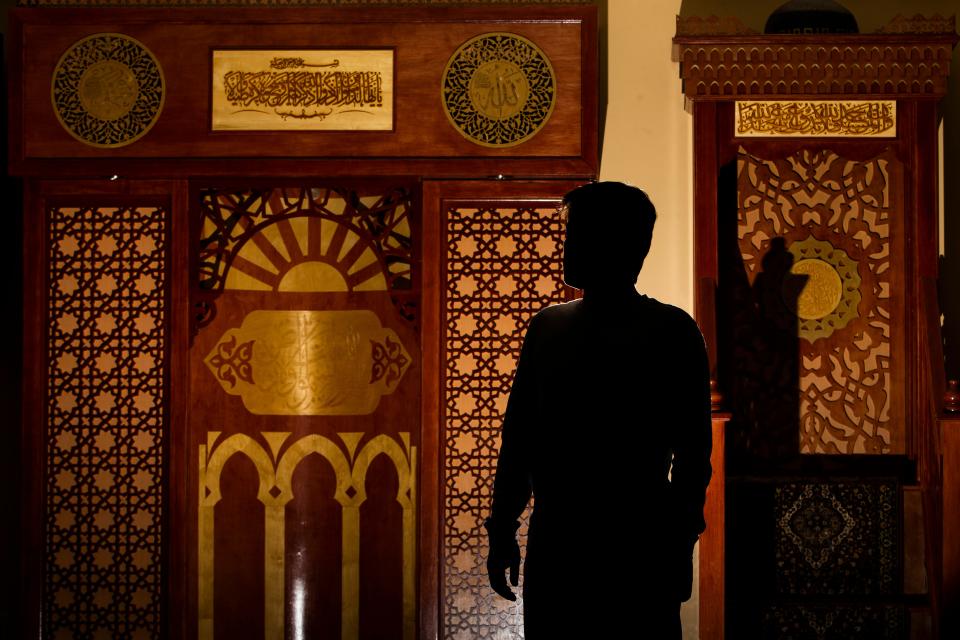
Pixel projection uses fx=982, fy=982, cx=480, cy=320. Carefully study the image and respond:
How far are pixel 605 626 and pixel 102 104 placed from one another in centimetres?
277

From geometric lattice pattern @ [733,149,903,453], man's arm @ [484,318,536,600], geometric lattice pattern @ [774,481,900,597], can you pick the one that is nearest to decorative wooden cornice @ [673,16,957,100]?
geometric lattice pattern @ [733,149,903,453]

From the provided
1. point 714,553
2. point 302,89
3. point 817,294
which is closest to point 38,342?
point 302,89

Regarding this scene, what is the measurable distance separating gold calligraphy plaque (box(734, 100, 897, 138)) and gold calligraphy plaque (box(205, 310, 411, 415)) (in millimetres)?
1558

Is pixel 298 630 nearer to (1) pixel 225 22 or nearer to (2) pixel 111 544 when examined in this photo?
(2) pixel 111 544

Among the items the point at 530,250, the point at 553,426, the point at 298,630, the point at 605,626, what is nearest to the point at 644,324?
the point at 553,426

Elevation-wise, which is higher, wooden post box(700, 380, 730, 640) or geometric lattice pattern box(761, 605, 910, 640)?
wooden post box(700, 380, 730, 640)

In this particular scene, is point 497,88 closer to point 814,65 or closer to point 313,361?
point 814,65

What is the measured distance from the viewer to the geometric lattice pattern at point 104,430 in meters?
3.64

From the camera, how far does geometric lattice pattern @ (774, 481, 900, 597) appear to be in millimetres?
3660

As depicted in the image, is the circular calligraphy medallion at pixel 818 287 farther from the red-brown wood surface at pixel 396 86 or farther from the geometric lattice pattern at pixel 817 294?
the red-brown wood surface at pixel 396 86

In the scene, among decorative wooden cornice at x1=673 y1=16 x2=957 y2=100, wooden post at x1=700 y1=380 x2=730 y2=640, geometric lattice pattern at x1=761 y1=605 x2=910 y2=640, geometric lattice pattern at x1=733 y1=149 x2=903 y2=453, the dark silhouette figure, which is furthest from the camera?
geometric lattice pattern at x1=733 y1=149 x2=903 y2=453

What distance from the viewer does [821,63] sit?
3.53 meters

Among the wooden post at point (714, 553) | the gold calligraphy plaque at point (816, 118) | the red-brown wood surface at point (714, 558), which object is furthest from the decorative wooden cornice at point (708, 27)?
the red-brown wood surface at point (714, 558)

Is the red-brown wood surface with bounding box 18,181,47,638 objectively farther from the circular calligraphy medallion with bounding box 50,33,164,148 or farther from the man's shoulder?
the man's shoulder
